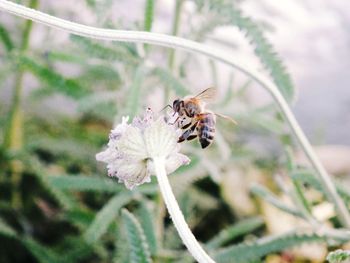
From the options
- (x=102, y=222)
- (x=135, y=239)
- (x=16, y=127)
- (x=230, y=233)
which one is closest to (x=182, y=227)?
(x=135, y=239)

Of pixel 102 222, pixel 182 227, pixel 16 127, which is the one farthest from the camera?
pixel 16 127

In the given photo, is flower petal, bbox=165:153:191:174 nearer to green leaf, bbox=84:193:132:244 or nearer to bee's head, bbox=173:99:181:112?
bee's head, bbox=173:99:181:112

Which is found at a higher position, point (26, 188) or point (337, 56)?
point (337, 56)

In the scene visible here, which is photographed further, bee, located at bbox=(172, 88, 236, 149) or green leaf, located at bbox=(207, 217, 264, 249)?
green leaf, located at bbox=(207, 217, 264, 249)

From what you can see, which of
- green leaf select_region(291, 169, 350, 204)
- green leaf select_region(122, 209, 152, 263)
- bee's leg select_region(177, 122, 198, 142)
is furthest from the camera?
green leaf select_region(291, 169, 350, 204)

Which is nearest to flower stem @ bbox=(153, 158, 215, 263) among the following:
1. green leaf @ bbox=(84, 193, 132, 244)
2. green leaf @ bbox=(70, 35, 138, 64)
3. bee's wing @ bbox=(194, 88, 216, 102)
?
bee's wing @ bbox=(194, 88, 216, 102)

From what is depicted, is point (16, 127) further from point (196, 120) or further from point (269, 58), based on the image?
point (196, 120)

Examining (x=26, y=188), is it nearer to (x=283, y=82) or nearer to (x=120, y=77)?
(x=120, y=77)

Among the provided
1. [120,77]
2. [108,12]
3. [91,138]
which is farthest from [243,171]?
[108,12]
